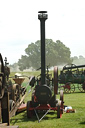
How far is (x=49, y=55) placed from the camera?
7075 cm

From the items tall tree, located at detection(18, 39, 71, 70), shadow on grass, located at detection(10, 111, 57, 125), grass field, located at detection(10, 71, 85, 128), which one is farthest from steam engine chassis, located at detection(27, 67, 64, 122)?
tall tree, located at detection(18, 39, 71, 70)

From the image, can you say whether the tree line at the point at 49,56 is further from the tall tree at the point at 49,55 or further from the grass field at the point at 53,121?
the grass field at the point at 53,121

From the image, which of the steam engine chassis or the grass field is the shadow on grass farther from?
the steam engine chassis

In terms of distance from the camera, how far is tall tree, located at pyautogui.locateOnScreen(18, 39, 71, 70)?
70.7m

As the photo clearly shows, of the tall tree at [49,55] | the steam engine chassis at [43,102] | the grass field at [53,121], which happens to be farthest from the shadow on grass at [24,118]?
the tall tree at [49,55]

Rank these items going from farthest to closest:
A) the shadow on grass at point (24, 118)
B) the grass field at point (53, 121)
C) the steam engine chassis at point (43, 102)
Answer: the steam engine chassis at point (43, 102) < the shadow on grass at point (24, 118) < the grass field at point (53, 121)

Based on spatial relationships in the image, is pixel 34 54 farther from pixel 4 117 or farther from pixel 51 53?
pixel 4 117

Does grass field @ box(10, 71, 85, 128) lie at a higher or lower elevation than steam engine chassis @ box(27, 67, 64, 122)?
lower

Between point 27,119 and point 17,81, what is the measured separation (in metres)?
4.83

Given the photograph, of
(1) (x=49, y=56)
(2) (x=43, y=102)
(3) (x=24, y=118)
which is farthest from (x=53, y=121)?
(1) (x=49, y=56)

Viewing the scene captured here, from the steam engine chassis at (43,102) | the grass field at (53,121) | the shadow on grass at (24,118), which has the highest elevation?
the steam engine chassis at (43,102)

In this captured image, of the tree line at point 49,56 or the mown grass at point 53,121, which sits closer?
the mown grass at point 53,121

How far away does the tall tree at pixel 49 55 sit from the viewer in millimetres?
70694

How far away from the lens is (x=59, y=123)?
763cm
